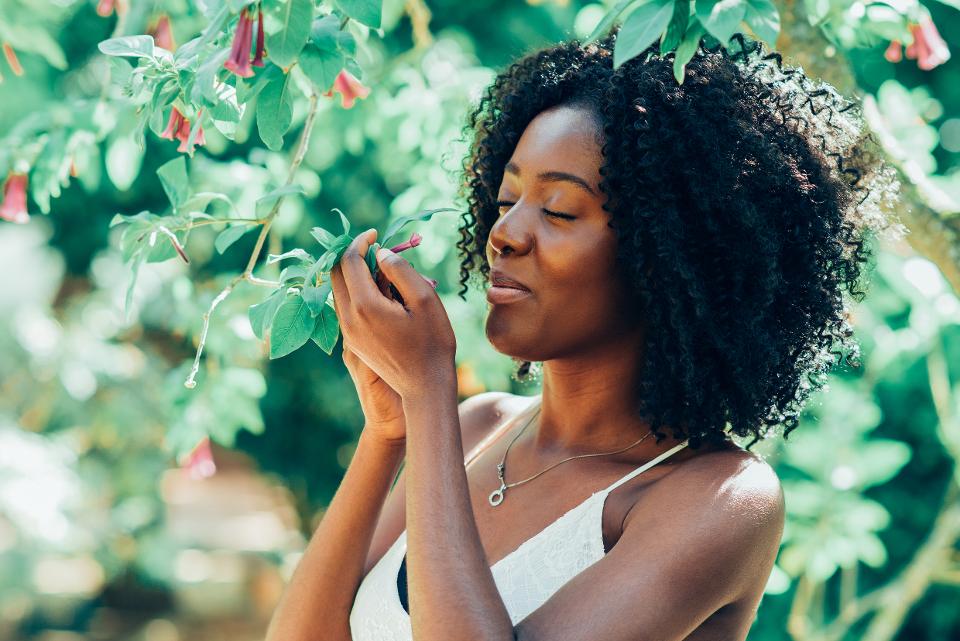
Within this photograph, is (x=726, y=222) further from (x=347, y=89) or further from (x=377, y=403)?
(x=347, y=89)

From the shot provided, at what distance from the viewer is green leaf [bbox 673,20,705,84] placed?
1242mm

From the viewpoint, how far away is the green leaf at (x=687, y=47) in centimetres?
124

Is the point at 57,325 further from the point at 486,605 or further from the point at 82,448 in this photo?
the point at 486,605

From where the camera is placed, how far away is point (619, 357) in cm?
178

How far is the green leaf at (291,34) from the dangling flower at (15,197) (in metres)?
1.43

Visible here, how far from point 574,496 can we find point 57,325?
3.64 meters

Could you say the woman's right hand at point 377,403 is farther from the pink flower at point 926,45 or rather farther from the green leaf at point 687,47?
the pink flower at point 926,45

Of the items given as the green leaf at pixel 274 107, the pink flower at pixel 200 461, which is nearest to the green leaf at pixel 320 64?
the green leaf at pixel 274 107

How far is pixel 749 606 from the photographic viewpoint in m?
1.64

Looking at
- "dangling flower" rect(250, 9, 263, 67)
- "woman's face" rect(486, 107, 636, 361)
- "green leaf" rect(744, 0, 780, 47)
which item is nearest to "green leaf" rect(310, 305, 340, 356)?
"woman's face" rect(486, 107, 636, 361)

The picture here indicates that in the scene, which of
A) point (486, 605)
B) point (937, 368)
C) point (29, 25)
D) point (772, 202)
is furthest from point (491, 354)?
point (486, 605)

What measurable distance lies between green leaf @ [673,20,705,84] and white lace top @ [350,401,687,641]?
66 centimetres

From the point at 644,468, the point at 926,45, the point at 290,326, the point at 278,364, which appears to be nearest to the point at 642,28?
the point at 290,326

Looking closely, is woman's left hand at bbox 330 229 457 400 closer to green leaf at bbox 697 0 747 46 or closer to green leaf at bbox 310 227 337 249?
green leaf at bbox 310 227 337 249
